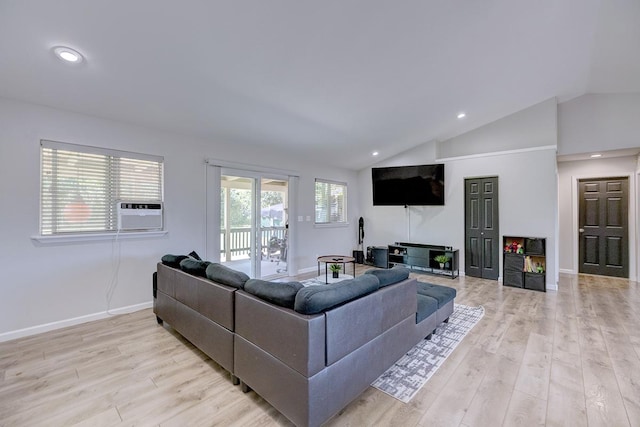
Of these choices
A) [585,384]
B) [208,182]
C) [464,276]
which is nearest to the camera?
[585,384]

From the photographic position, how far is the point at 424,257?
571 centimetres

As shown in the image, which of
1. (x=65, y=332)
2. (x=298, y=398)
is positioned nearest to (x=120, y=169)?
(x=65, y=332)

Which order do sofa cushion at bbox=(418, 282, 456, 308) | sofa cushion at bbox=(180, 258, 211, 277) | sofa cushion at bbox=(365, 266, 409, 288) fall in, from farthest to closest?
sofa cushion at bbox=(418, 282, 456, 308), sofa cushion at bbox=(180, 258, 211, 277), sofa cushion at bbox=(365, 266, 409, 288)

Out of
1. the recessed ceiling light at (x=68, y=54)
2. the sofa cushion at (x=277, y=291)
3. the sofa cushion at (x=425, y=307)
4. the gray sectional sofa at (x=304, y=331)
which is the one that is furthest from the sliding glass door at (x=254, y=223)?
the sofa cushion at (x=425, y=307)

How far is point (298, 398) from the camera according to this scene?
153cm

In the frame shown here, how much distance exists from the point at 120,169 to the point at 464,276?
5.96m

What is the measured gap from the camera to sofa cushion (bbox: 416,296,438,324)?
2551mm

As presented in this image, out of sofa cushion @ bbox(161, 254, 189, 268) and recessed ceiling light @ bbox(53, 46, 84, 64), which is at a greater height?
recessed ceiling light @ bbox(53, 46, 84, 64)

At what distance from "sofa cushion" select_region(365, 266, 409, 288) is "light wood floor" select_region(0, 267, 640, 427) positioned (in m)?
0.76

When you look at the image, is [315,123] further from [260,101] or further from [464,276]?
[464,276]

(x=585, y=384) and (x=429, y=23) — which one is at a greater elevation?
(x=429, y=23)

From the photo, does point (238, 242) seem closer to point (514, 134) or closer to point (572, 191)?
point (514, 134)

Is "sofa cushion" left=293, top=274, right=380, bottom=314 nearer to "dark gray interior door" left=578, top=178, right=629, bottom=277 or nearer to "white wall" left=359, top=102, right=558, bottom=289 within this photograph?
"white wall" left=359, top=102, right=558, bottom=289

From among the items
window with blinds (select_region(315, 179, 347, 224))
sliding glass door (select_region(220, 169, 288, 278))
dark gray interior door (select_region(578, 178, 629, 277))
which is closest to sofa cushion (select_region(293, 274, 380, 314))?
sliding glass door (select_region(220, 169, 288, 278))
